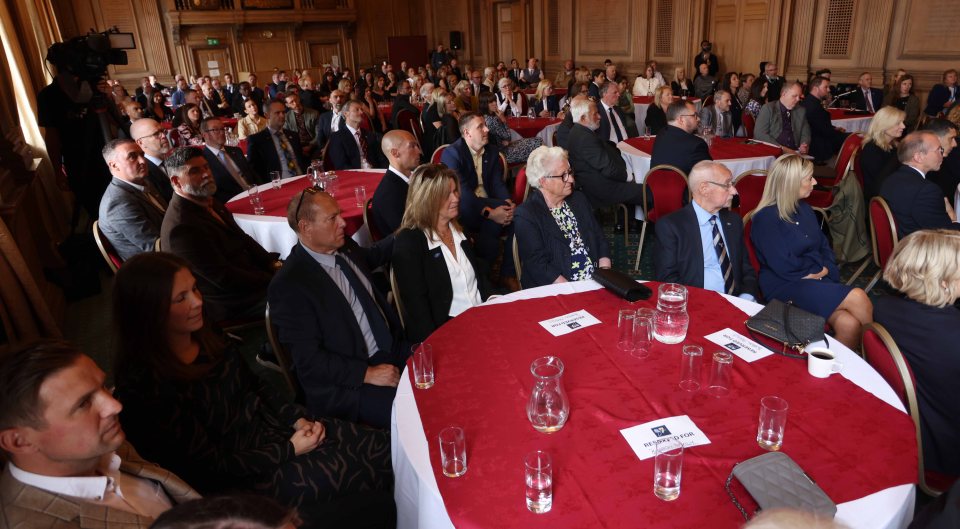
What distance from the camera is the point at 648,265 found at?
16.9ft

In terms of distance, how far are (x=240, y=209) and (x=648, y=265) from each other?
345 cm

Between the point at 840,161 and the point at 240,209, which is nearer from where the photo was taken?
the point at 240,209

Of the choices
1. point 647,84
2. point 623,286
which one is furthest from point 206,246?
point 647,84

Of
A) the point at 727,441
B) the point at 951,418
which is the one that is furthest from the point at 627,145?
the point at 727,441

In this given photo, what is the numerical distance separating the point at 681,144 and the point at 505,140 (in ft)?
9.28

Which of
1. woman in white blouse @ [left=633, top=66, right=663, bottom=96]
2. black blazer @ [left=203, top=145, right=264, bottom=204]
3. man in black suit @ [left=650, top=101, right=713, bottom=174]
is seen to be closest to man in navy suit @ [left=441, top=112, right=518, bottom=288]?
man in black suit @ [left=650, top=101, right=713, bottom=174]

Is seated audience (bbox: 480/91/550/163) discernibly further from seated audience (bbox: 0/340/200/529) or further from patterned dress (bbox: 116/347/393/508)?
seated audience (bbox: 0/340/200/529)

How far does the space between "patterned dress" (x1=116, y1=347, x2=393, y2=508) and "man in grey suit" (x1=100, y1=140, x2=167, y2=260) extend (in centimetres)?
215

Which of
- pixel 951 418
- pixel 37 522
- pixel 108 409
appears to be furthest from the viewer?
pixel 951 418

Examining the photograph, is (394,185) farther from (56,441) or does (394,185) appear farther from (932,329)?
(932,329)

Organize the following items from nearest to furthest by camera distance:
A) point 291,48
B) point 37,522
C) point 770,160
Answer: point 37,522
point 770,160
point 291,48

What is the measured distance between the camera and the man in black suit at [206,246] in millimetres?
3396

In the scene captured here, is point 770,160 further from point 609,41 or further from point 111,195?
point 609,41

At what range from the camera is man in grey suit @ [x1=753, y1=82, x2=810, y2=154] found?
6.50m
